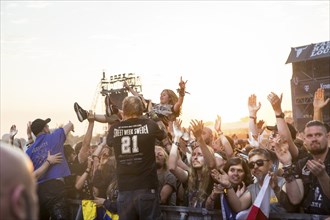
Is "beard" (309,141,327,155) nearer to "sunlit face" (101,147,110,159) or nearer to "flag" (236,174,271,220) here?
"flag" (236,174,271,220)

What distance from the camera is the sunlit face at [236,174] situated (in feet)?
18.5

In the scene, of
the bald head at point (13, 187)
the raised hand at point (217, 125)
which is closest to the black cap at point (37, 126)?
the raised hand at point (217, 125)

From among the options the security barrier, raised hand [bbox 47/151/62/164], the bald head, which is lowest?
the security barrier

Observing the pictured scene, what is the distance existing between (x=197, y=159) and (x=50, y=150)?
254 centimetres

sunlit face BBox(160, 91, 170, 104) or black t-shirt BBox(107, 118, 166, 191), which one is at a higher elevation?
sunlit face BBox(160, 91, 170, 104)

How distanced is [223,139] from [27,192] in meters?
6.53

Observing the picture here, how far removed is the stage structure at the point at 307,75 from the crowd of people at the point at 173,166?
25.0 m

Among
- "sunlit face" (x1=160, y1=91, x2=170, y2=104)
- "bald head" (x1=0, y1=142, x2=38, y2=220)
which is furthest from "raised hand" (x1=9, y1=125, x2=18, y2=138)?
"bald head" (x1=0, y1=142, x2=38, y2=220)

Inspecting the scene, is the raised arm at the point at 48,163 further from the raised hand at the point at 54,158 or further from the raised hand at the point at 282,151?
the raised hand at the point at 282,151

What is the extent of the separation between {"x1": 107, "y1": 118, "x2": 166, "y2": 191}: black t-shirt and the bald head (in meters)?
4.75

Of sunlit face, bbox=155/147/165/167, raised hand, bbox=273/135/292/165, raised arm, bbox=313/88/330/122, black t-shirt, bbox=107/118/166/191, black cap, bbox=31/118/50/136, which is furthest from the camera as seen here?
black cap, bbox=31/118/50/136

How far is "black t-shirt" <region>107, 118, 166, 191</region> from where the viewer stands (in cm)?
596

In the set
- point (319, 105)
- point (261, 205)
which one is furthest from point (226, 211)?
point (319, 105)

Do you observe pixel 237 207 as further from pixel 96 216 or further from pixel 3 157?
pixel 3 157
